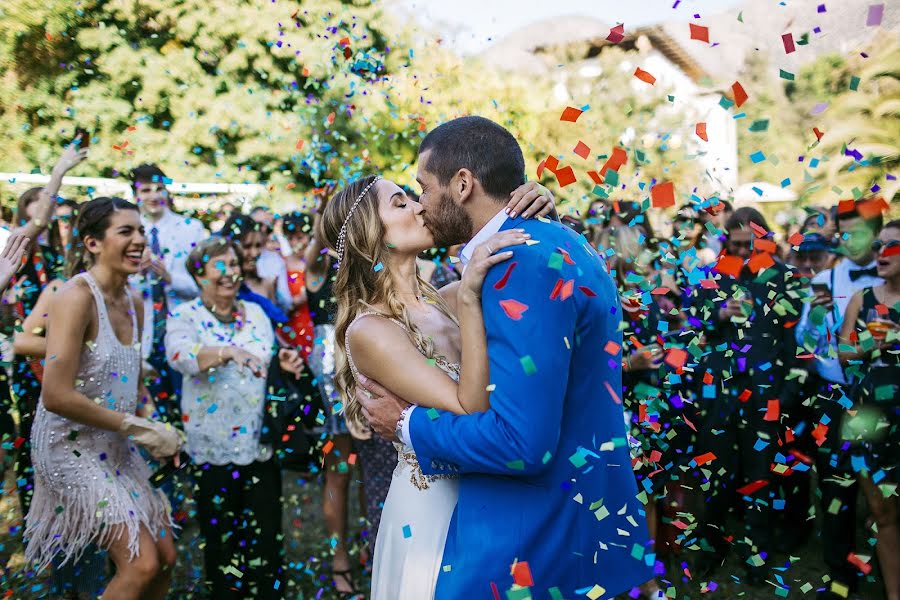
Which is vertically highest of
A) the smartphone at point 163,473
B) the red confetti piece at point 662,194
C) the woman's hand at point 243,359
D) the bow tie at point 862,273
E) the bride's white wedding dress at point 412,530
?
the red confetti piece at point 662,194

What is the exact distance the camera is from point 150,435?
407 cm

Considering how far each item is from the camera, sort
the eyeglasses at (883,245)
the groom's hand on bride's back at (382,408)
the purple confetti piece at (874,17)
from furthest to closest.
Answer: the eyeglasses at (883,245) < the groom's hand on bride's back at (382,408) < the purple confetti piece at (874,17)

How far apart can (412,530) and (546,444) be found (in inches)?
31.2

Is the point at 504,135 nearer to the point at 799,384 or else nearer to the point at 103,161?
the point at 799,384

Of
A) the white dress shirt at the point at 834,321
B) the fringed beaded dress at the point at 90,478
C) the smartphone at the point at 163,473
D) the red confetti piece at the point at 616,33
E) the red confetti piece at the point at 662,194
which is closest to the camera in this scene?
the red confetti piece at the point at 662,194

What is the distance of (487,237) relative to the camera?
2.42 m

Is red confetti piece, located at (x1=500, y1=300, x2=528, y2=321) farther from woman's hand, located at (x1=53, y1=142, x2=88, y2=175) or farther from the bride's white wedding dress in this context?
woman's hand, located at (x1=53, y1=142, x2=88, y2=175)

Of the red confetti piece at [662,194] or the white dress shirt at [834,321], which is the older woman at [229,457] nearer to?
the red confetti piece at [662,194]

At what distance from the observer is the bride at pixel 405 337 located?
2.31m

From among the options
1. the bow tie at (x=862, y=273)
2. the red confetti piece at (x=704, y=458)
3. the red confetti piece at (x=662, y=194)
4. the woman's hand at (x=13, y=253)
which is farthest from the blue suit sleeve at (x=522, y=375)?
the bow tie at (x=862, y=273)

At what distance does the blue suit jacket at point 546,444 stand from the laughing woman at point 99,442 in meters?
2.19

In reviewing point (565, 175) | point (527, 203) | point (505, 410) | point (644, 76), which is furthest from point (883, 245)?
point (505, 410)

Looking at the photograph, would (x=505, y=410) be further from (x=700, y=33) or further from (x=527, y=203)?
(x=700, y=33)

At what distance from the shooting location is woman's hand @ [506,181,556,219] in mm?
2379
